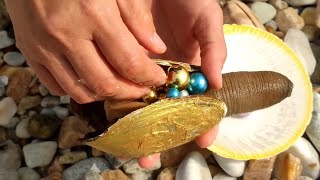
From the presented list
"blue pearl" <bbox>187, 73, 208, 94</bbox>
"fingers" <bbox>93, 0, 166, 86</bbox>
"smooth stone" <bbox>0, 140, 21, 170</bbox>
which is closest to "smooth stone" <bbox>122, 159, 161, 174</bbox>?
"smooth stone" <bbox>0, 140, 21, 170</bbox>

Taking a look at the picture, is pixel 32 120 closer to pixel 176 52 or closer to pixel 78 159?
pixel 78 159

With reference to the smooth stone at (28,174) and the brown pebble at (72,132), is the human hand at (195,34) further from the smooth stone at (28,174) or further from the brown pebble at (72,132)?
the smooth stone at (28,174)

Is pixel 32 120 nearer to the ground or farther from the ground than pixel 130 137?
nearer to the ground

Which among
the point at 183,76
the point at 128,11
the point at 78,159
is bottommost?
the point at 78,159

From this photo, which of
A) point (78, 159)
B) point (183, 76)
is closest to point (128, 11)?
point (183, 76)

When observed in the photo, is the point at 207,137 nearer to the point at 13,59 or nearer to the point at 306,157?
the point at 306,157

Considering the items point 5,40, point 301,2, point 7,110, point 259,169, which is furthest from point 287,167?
point 5,40

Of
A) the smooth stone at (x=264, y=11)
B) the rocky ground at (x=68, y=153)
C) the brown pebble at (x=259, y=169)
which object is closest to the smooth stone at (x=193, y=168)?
the rocky ground at (x=68, y=153)
